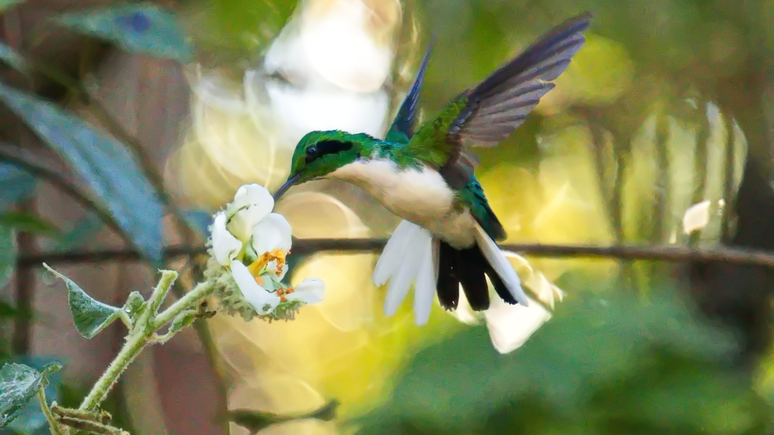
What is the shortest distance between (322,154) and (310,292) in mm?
295

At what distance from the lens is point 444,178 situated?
2.68 feet

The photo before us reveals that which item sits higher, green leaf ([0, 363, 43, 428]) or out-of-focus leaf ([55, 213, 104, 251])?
out-of-focus leaf ([55, 213, 104, 251])

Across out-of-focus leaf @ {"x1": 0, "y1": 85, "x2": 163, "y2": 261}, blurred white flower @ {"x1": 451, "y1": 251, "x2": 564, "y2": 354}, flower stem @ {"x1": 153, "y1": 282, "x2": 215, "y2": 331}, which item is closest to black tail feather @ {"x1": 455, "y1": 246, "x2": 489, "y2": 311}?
out-of-focus leaf @ {"x1": 0, "y1": 85, "x2": 163, "y2": 261}

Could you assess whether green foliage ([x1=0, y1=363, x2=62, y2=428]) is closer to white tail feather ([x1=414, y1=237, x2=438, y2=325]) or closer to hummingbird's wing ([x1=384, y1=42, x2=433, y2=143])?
white tail feather ([x1=414, y1=237, x2=438, y2=325])

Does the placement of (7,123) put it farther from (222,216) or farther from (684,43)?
(684,43)

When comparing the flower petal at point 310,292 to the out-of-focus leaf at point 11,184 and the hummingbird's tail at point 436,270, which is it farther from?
the out-of-focus leaf at point 11,184

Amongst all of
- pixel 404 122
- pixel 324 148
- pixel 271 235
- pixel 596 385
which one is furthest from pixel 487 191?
pixel 271 235

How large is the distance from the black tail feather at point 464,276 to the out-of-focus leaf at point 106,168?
33 centimetres

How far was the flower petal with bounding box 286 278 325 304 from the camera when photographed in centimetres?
47

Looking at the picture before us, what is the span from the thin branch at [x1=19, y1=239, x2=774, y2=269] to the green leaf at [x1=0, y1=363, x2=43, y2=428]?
1.69 ft

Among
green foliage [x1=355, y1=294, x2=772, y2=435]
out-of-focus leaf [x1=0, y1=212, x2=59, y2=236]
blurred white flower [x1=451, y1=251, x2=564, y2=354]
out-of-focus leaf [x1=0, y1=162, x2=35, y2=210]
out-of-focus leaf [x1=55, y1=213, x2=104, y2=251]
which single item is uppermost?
out-of-focus leaf [x1=0, y1=162, x2=35, y2=210]

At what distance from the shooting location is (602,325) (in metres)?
1.52

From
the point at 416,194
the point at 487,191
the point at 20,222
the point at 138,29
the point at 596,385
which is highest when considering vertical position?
the point at 138,29

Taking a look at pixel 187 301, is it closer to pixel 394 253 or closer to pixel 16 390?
pixel 16 390
